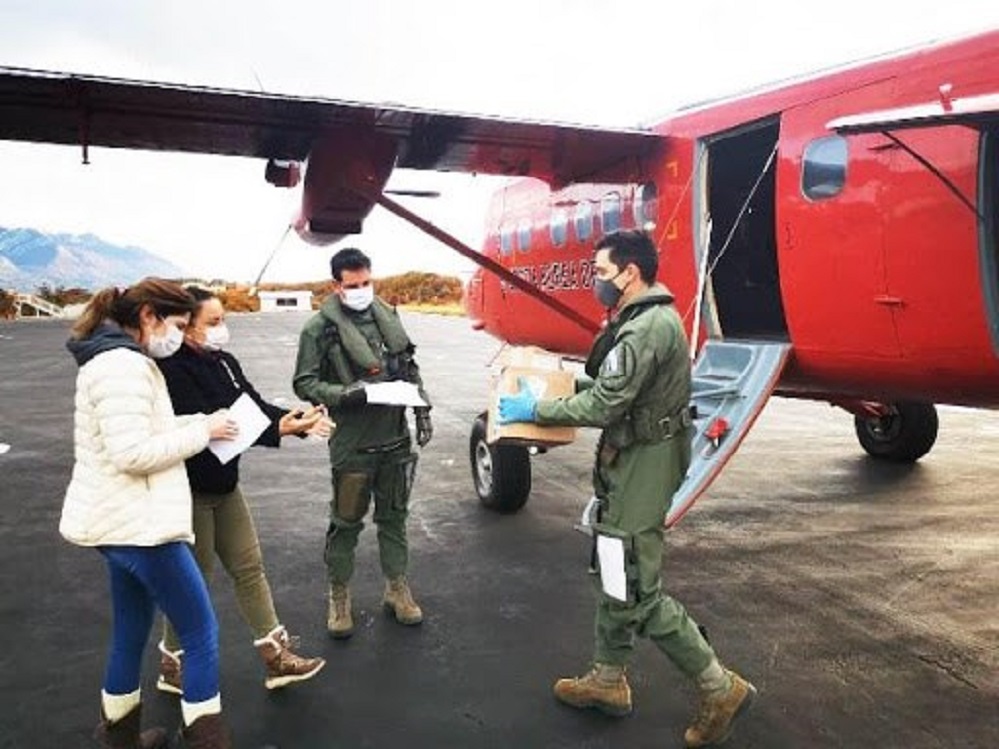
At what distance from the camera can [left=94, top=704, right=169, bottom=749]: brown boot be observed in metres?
3.51

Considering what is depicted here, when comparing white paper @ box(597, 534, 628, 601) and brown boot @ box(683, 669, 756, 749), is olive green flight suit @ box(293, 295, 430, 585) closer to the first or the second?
white paper @ box(597, 534, 628, 601)

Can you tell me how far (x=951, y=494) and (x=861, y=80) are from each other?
15.4ft

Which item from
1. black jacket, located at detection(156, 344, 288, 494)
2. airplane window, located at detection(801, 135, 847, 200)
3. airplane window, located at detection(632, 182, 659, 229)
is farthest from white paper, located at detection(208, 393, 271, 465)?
airplane window, located at detection(632, 182, 659, 229)

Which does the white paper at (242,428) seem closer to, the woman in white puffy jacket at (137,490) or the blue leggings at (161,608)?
the woman in white puffy jacket at (137,490)

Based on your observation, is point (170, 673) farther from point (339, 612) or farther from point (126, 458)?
point (126, 458)

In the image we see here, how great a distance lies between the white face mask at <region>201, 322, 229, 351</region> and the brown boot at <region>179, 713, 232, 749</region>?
1596 mm

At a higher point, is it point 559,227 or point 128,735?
point 559,227

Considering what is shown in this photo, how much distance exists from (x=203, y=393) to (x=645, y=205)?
4.58 m

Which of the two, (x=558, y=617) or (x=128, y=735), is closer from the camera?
(x=128, y=735)

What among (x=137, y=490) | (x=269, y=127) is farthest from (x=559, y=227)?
(x=137, y=490)

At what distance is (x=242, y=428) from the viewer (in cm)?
369

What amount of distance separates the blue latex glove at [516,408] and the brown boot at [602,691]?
1.23m

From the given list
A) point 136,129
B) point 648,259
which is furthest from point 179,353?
point 136,129

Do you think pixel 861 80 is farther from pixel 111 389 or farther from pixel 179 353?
pixel 111 389
